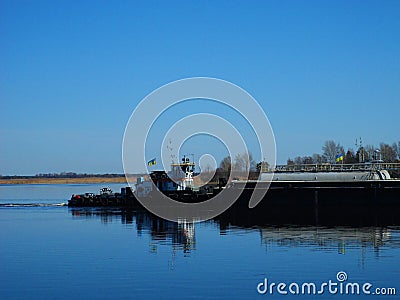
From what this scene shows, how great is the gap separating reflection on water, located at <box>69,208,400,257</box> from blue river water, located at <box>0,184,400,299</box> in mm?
62

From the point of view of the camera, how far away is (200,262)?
3062 cm

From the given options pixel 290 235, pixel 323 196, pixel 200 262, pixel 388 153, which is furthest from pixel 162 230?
pixel 388 153

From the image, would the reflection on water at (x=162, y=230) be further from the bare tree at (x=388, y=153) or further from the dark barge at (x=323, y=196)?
the bare tree at (x=388, y=153)

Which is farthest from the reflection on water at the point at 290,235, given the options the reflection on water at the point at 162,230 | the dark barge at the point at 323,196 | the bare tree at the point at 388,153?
the bare tree at the point at 388,153

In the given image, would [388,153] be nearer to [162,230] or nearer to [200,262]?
[162,230]

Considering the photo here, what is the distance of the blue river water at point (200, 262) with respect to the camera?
2389 centimetres

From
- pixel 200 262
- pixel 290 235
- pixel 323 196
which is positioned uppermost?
pixel 323 196

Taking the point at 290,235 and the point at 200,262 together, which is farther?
the point at 290,235

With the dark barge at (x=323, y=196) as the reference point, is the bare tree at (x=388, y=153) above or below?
above

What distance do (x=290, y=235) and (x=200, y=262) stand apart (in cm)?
1196

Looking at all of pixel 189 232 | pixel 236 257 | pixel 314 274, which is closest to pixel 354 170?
pixel 189 232

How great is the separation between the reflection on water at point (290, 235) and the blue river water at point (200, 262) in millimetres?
62

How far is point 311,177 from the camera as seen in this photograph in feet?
220

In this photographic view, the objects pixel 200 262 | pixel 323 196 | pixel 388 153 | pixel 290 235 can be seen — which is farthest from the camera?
pixel 388 153
